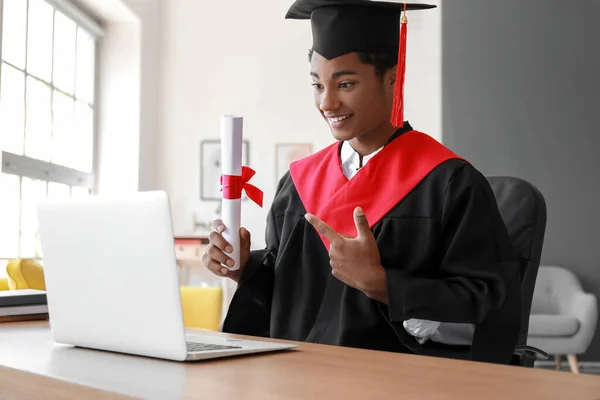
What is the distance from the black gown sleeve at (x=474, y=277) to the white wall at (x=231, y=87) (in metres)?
5.49

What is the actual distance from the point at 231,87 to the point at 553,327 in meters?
3.74

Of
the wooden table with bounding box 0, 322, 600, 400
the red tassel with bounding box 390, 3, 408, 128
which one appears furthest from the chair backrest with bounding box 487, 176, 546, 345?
the wooden table with bounding box 0, 322, 600, 400

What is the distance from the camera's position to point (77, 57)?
642cm

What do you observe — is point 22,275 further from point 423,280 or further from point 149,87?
point 149,87

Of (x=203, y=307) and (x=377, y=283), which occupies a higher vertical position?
(x=377, y=283)

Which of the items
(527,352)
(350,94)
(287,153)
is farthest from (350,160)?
(287,153)

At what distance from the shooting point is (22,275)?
3787mm

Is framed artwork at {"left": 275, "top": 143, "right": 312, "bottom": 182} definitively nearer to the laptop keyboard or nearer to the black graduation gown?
the black graduation gown

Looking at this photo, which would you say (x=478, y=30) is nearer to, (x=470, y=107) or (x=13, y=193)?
(x=470, y=107)

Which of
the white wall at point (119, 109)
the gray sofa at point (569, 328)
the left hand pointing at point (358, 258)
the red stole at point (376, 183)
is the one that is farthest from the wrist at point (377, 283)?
the white wall at point (119, 109)

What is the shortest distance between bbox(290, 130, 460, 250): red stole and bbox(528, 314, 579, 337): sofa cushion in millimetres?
4073

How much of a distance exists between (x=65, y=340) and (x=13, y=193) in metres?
4.27

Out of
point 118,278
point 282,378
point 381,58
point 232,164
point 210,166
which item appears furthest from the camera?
point 210,166

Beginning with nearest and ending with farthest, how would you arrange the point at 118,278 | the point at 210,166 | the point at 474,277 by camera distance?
the point at 118,278
the point at 474,277
the point at 210,166
